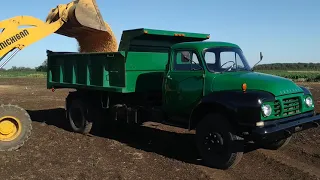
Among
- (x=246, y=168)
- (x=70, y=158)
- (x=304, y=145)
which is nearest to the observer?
(x=246, y=168)

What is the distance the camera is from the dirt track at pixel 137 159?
608cm

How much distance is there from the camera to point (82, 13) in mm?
9039

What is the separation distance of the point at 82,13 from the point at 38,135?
3.29 metres

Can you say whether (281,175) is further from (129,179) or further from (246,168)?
(129,179)

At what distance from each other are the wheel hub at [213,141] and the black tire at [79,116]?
4.09 m

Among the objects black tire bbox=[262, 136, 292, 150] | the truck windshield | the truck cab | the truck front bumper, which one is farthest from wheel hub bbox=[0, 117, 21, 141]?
black tire bbox=[262, 136, 292, 150]

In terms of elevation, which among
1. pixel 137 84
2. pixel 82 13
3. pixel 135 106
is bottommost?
pixel 135 106

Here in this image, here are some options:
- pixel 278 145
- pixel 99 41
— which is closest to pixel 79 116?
pixel 99 41

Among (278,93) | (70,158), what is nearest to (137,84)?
(70,158)

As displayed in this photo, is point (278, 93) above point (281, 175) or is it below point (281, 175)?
above

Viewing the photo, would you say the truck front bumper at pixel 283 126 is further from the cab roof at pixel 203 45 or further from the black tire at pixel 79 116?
the black tire at pixel 79 116

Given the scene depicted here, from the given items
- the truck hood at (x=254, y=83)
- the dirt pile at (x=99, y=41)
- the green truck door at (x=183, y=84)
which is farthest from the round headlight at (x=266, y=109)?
the dirt pile at (x=99, y=41)

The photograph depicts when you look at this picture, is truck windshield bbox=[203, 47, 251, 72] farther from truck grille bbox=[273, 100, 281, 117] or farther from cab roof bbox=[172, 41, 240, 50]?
truck grille bbox=[273, 100, 281, 117]

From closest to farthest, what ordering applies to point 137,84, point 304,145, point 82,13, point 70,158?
point 70,158 < point 304,145 < point 137,84 < point 82,13
